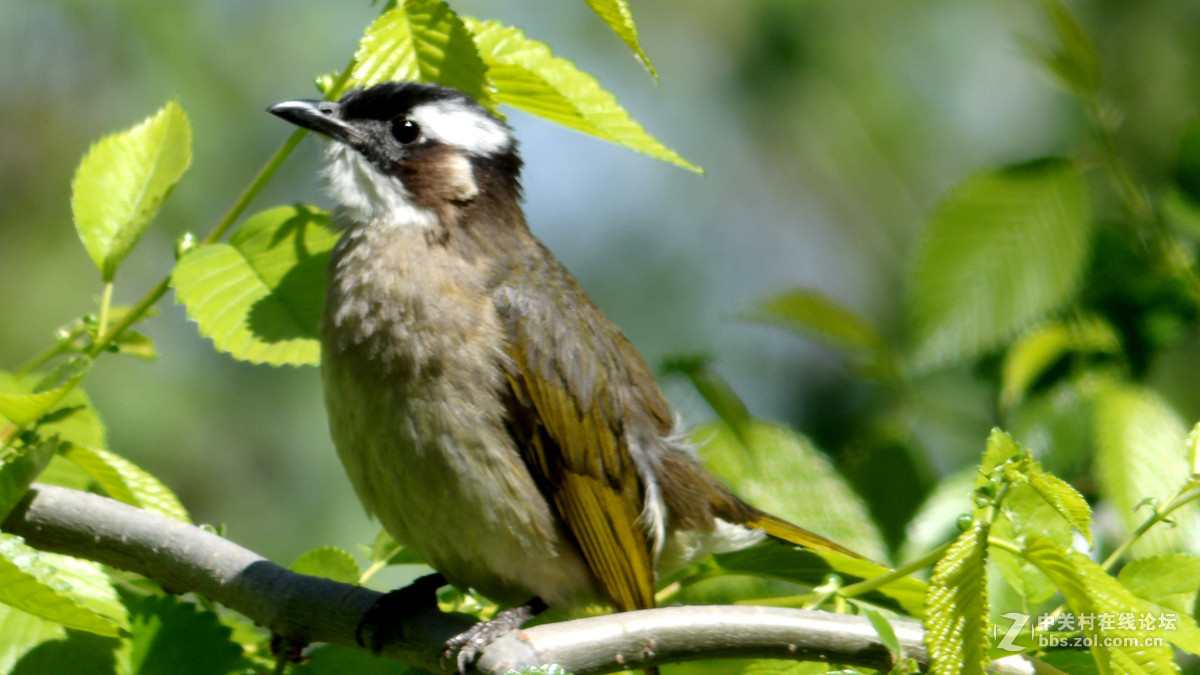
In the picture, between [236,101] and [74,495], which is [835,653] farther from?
[236,101]

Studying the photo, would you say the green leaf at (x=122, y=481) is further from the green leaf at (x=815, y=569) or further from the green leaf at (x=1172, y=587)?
the green leaf at (x=1172, y=587)

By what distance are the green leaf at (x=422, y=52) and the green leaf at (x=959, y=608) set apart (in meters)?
1.29

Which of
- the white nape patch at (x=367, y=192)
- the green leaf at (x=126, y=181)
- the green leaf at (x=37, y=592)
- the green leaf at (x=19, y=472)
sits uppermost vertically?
the white nape patch at (x=367, y=192)

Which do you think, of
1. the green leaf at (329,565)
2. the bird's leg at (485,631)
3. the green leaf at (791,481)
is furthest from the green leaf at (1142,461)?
the green leaf at (329,565)

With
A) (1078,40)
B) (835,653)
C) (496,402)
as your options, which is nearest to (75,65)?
(496,402)

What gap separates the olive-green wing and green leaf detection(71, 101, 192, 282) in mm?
851

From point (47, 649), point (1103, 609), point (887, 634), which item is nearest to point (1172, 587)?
point (1103, 609)

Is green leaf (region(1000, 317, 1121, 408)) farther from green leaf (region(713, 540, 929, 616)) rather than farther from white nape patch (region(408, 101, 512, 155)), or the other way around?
white nape patch (region(408, 101, 512, 155))

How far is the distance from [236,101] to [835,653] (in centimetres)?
634

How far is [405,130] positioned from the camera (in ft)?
10.6

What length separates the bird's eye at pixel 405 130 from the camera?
3242 mm

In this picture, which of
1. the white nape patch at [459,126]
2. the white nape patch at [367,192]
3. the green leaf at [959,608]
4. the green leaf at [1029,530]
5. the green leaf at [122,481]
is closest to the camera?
the green leaf at [959,608]

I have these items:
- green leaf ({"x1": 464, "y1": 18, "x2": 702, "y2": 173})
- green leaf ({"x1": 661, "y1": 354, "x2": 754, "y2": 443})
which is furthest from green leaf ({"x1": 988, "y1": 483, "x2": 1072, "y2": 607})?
green leaf ({"x1": 464, "y1": 18, "x2": 702, "y2": 173})

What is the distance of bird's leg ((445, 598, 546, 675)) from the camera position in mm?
2195
